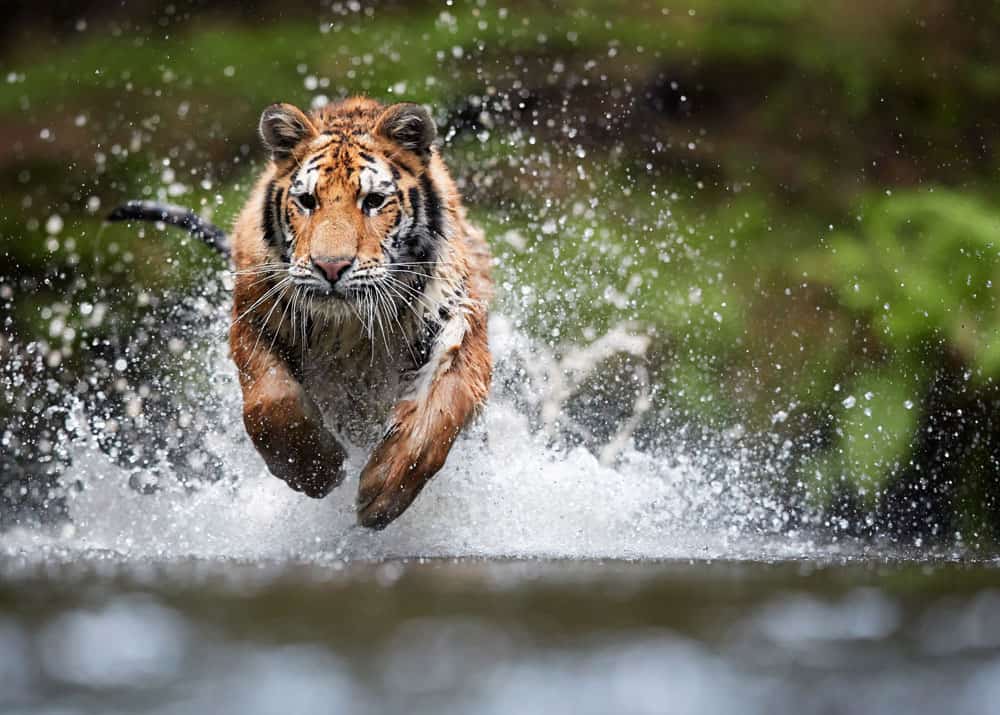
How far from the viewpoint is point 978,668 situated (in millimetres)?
1860

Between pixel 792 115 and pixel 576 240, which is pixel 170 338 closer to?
pixel 576 240

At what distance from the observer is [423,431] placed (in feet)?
11.6

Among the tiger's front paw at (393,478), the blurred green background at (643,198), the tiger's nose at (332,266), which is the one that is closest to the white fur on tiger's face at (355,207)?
the tiger's nose at (332,266)

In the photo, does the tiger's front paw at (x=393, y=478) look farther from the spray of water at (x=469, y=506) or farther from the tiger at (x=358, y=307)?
the spray of water at (x=469, y=506)

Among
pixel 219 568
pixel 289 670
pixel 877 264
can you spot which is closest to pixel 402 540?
pixel 219 568

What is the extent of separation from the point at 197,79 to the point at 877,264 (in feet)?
12.1

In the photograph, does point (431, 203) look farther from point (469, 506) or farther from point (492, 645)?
point (492, 645)

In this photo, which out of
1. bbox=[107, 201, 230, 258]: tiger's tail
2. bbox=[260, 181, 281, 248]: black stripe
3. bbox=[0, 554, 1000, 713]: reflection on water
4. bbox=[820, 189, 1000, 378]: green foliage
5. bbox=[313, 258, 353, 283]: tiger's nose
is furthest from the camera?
bbox=[820, 189, 1000, 378]: green foliage

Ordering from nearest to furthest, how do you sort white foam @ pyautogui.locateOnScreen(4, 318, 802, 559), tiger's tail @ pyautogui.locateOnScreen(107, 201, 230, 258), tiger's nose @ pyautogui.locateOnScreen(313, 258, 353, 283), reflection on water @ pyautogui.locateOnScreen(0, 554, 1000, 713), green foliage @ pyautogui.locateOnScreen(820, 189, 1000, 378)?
reflection on water @ pyautogui.locateOnScreen(0, 554, 1000, 713), tiger's nose @ pyautogui.locateOnScreen(313, 258, 353, 283), white foam @ pyautogui.locateOnScreen(4, 318, 802, 559), tiger's tail @ pyautogui.locateOnScreen(107, 201, 230, 258), green foliage @ pyautogui.locateOnScreen(820, 189, 1000, 378)

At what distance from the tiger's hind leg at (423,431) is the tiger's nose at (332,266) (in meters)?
0.42

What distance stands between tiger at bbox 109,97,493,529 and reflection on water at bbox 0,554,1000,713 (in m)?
1.14

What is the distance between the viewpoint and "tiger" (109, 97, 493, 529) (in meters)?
3.52

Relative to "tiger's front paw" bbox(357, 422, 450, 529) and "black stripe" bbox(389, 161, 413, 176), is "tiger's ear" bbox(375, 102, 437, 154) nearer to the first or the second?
"black stripe" bbox(389, 161, 413, 176)

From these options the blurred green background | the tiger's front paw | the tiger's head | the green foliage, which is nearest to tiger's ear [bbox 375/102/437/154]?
the tiger's head
